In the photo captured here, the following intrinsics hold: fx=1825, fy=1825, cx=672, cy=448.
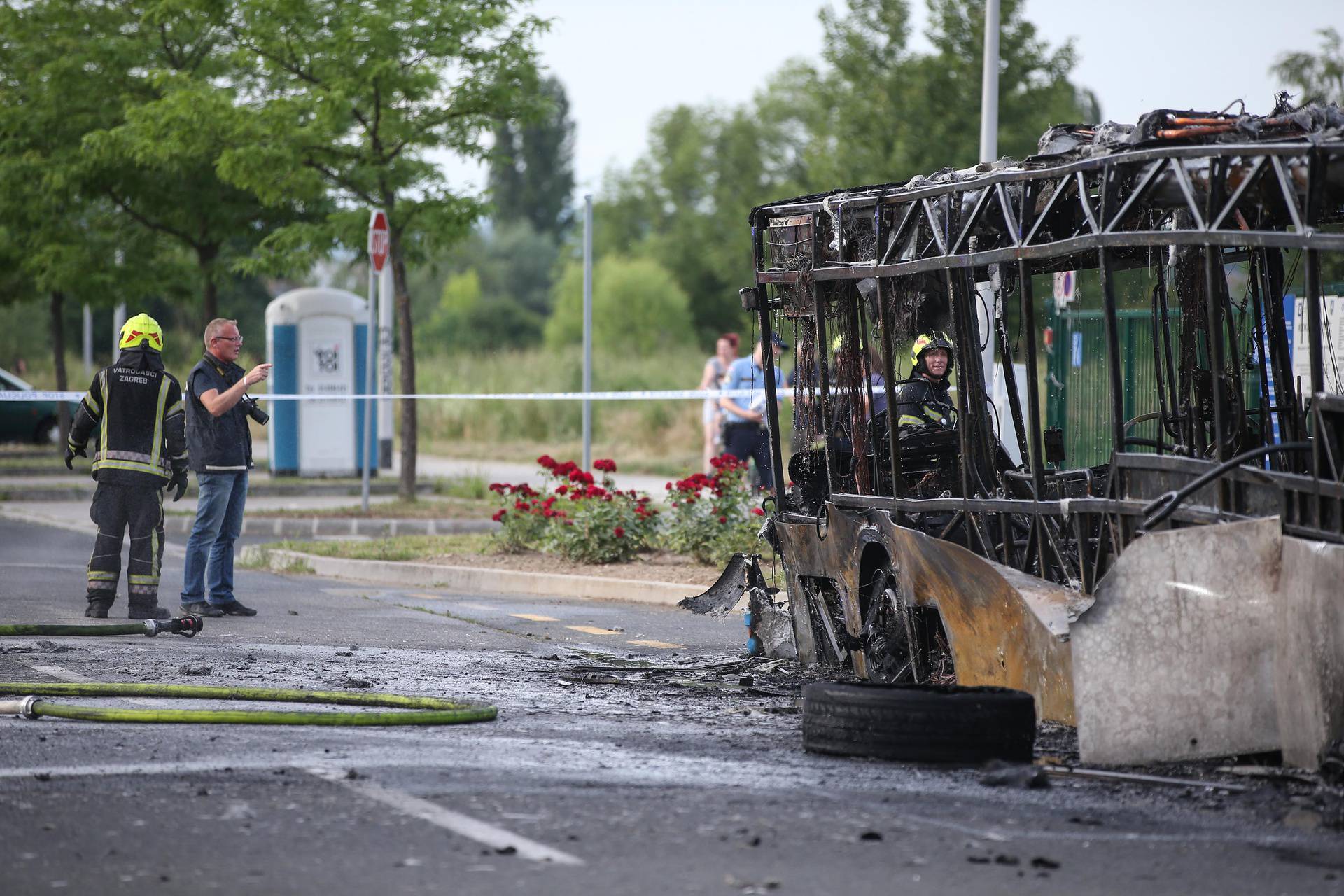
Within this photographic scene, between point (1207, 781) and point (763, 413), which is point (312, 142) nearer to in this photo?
point (763, 413)

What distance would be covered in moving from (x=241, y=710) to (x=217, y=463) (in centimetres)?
462

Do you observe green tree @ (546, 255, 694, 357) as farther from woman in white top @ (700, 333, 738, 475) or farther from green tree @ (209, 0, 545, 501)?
woman in white top @ (700, 333, 738, 475)

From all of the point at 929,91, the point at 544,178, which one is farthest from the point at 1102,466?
the point at 544,178

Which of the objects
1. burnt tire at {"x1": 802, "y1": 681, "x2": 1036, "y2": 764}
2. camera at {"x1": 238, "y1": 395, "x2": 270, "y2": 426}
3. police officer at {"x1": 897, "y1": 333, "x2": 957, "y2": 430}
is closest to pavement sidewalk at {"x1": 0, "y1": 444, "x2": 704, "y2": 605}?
camera at {"x1": 238, "y1": 395, "x2": 270, "y2": 426}

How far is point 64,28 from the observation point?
2789 cm

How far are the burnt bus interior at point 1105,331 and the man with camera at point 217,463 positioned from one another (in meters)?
4.09

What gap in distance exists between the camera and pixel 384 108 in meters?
21.6

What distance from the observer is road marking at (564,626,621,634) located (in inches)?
454

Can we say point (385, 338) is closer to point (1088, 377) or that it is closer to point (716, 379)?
point (716, 379)

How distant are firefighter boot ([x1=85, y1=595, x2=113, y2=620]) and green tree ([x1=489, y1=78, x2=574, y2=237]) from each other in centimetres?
10283

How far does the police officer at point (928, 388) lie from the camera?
30.5ft

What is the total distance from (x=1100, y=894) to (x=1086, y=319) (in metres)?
12.4

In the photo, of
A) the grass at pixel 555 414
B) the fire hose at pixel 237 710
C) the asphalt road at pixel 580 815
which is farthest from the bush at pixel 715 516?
the grass at pixel 555 414

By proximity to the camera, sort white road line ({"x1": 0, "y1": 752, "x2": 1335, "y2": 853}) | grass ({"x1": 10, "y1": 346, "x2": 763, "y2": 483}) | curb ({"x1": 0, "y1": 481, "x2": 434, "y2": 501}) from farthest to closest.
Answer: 1. grass ({"x1": 10, "y1": 346, "x2": 763, "y2": 483})
2. curb ({"x1": 0, "y1": 481, "x2": 434, "y2": 501})
3. white road line ({"x1": 0, "y1": 752, "x2": 1335, "y2": 853})
